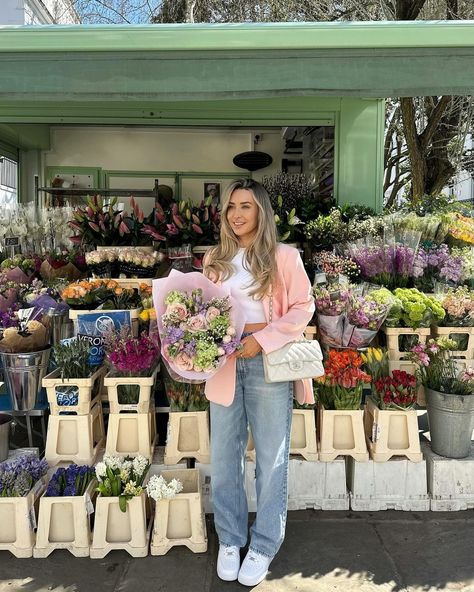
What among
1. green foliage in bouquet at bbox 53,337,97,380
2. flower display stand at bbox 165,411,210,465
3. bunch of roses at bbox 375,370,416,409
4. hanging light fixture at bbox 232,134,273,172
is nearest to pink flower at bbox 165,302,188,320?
flower display stand at bbox 165,411,210,465

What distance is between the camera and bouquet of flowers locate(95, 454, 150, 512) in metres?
2.61

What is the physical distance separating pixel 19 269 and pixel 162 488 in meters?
2.77

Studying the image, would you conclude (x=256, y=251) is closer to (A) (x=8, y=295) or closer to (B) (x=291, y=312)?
(B) (x=291, y=312)

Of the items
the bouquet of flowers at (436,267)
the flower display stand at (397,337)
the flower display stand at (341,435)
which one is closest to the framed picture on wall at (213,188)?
the bouquet of flowers at (436,267)

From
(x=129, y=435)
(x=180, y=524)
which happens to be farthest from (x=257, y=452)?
(x=129, y=435)

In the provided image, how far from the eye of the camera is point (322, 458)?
308cm

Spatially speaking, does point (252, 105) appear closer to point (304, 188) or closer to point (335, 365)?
point (304, 188)

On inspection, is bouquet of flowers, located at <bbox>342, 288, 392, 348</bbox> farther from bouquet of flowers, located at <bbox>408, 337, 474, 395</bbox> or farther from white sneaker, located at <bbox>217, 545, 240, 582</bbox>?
white sneaker, located at <bbox>217, 545, 240, 582</bbox>

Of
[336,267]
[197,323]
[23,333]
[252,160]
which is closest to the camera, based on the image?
[197,323]

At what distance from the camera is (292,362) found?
2.27 m

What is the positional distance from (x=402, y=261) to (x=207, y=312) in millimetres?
2270

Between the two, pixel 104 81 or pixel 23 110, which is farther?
pixel 23 110

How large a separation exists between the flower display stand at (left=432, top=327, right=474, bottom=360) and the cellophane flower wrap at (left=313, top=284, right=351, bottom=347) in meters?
0.75

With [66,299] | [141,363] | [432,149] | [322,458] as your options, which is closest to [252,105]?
[66,299]
